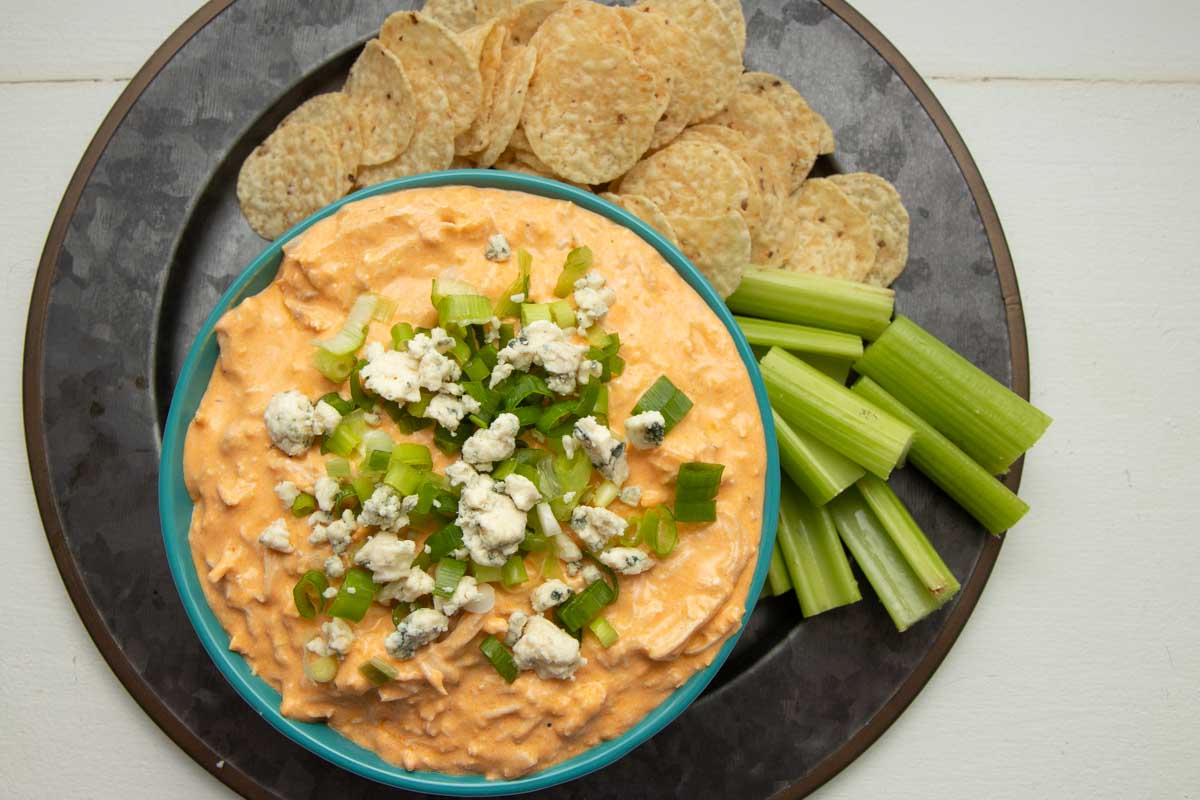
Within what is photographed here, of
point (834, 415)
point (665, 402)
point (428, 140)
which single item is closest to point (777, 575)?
point (834, 415)

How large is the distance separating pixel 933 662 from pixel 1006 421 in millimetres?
706

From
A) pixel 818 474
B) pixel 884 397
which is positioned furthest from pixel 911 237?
pixel 818 474

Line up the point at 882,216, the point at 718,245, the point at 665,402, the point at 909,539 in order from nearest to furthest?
the point at 665,402
the point at 718,245
the point at 909,539
the point at 882,216

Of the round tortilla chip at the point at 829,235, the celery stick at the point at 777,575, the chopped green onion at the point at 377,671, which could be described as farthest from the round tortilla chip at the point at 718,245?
the chopped green onion at the point at 377,671

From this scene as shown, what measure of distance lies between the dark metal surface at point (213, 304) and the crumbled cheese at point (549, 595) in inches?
35.6

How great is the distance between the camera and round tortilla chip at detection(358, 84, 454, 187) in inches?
100

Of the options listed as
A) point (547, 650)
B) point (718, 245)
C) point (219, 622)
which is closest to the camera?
point (547, 650)

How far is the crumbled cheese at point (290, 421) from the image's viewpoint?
1.95 m

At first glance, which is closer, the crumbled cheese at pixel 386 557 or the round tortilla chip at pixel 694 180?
the crumbled cheese at pixel 386 557

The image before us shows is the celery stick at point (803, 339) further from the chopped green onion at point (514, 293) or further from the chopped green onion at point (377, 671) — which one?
the chopped green onion at point (377, 671)

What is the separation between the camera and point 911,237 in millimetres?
2801

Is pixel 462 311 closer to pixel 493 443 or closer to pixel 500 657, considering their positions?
pixel 493 443

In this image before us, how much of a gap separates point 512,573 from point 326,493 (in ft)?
1.35

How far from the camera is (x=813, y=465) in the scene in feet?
8.46
